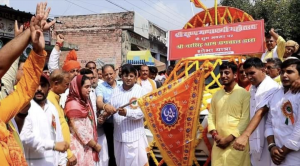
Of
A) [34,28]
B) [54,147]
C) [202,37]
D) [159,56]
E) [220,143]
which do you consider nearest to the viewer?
[34,28]

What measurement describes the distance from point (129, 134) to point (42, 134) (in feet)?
6.17

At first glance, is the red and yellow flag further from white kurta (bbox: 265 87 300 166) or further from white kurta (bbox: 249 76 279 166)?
white kurta (bbox: 265 87 300 166)

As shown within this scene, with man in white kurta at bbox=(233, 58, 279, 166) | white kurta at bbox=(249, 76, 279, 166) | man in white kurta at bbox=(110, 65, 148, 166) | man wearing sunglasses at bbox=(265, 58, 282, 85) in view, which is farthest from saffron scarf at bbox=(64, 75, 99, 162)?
man wearing sunglasses at bbox=(265, 58, 282, 85)

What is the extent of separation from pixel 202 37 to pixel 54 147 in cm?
329

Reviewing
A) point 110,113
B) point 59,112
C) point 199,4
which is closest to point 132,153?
point 110,113

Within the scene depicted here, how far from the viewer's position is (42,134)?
323 cm

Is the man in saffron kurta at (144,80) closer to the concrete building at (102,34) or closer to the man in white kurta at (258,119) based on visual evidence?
the man in white kurta at (258,119)

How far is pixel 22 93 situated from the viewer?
2279 mm

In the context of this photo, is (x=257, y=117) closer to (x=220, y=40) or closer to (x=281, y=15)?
(x=220, y=40)

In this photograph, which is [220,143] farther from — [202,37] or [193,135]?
[202,37]

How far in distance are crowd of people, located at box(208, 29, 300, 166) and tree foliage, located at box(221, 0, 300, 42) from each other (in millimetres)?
11894

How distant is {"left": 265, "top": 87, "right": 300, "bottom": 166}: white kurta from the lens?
10.7 ft

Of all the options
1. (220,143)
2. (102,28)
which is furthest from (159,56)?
(220,143)

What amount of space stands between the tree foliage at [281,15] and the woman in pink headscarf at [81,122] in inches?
495
